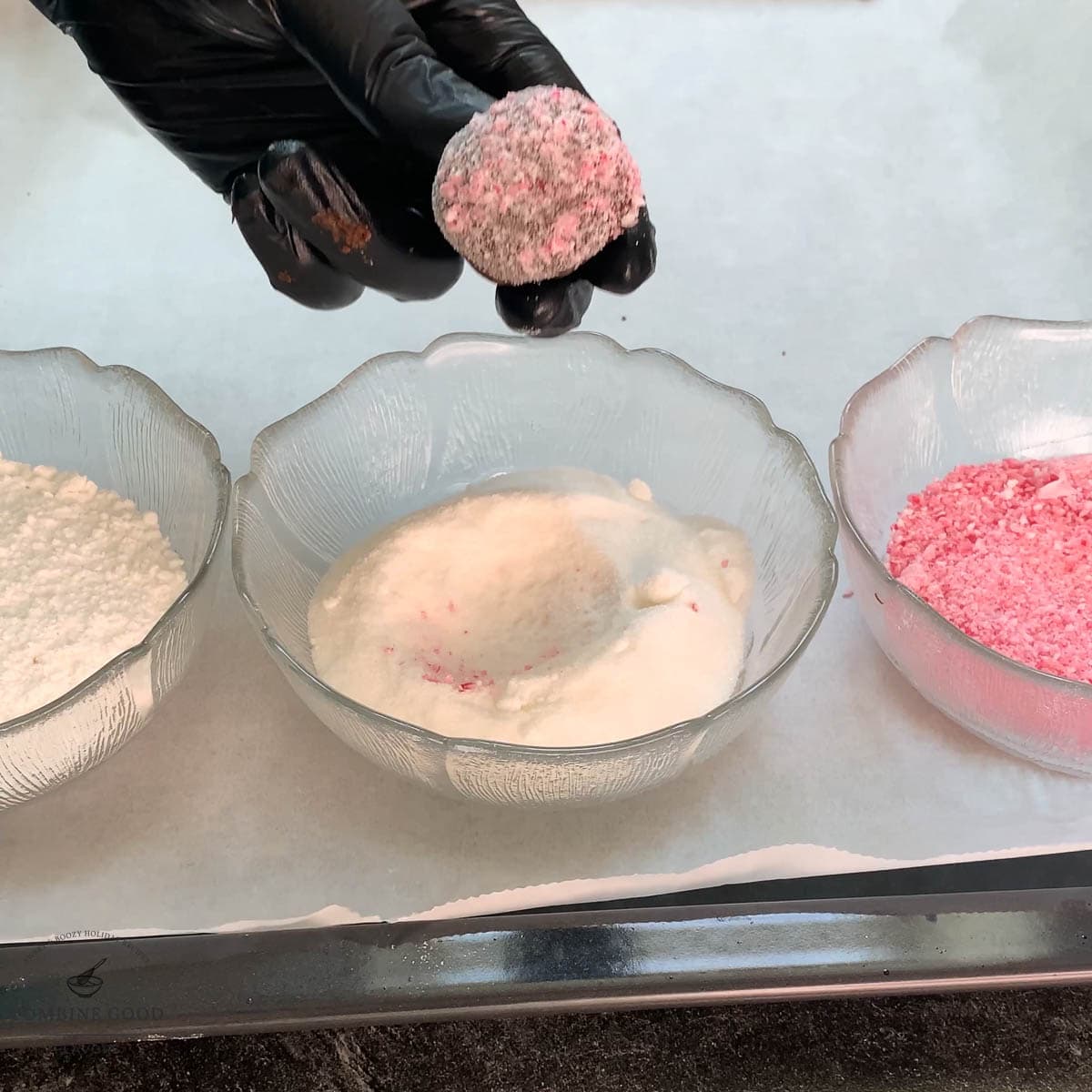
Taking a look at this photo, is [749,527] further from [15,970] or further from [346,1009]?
[15,970]

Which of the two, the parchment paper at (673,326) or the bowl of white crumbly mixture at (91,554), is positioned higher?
the bowl of white crumbly mixture at (91,554)

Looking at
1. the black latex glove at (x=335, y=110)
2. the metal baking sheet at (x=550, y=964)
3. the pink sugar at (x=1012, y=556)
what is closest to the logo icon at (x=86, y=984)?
the metal baking sheet at (x=550, y=964)

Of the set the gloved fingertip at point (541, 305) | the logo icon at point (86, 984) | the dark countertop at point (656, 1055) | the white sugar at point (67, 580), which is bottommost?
the dark countertop at point (656, 1055)

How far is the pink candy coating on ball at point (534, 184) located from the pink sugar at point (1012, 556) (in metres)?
0.33

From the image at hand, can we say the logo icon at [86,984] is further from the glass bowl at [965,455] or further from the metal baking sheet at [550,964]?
the glass bowl at [965,455]

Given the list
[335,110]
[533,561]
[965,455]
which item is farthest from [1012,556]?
[335,110]

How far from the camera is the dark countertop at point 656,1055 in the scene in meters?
0.67

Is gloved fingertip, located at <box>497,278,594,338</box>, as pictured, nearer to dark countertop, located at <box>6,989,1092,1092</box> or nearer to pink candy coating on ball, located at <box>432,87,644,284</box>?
pink candy coating on ball, located at <box>432,87,644,284</box>

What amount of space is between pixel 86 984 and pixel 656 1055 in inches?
13.1

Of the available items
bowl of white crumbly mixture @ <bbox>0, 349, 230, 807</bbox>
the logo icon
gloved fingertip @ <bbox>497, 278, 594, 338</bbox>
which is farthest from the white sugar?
gloved fingertip @ <bbox>497, 278, 594, 338</bbox>

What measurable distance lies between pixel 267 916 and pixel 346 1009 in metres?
0.07

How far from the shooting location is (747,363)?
98 cm

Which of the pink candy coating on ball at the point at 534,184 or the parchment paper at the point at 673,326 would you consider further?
the parchment paper at the point at 673,326

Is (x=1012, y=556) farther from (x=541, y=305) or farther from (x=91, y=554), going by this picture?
(x=91, y=554)
